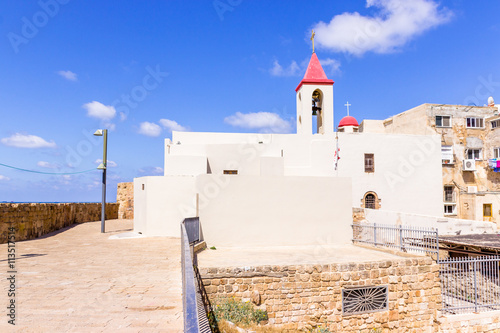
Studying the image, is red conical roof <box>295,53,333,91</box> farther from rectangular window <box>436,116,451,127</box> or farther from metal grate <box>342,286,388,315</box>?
metal grate <box>342,286,388,315</box>

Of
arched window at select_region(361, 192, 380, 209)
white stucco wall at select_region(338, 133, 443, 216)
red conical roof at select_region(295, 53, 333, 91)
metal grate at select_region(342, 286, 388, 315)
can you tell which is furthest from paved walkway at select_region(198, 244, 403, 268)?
red conical roof at select_region(295, 53, 333, 91)

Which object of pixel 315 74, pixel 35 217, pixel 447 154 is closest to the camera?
pixel 35 217

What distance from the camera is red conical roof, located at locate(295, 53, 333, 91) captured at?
23.3m

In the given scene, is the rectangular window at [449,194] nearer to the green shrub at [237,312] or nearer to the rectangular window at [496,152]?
the rectangular window at [496,152]

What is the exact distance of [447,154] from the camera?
83.5 ft

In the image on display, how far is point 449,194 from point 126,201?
24.5 meters

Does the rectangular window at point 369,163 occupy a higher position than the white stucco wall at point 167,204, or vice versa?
the rectangular window at point 369,163

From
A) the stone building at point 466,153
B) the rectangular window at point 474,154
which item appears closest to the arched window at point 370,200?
the stone building at point 466,153

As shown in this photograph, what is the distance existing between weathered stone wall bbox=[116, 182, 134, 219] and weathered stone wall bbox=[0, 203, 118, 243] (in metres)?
5.41

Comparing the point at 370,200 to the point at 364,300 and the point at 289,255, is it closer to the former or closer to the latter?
the point at 289,255

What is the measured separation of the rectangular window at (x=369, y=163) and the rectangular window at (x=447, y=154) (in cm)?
667

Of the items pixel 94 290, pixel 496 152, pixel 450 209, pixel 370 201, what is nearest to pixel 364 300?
pixel 94 290

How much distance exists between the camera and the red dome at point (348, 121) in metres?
30.9

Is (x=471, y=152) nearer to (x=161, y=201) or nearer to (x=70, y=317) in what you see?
(x=161, y=201)
